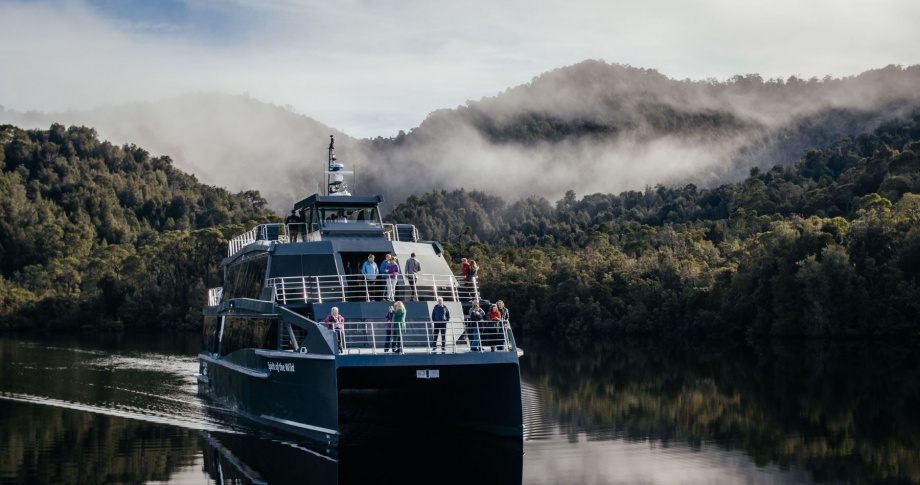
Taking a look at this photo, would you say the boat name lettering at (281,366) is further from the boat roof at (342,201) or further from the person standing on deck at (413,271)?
the boat roof at (342,201)

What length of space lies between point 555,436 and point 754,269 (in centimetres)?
4576

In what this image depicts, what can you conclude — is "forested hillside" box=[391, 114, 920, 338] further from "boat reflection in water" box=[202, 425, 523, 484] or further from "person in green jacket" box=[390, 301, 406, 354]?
"person in green jacket" box=[390, 301, 406, 354]

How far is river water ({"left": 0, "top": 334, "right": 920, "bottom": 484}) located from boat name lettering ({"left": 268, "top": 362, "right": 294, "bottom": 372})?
1.72 m

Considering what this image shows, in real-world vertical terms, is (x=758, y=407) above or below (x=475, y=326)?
below

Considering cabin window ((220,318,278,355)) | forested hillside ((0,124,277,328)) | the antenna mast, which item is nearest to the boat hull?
cabin window ((220,318,278,355))

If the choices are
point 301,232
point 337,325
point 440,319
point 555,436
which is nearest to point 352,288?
point 440,319

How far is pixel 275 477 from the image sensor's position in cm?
2219

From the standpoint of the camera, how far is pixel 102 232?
144m

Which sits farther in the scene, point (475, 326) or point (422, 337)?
point (422, 337)

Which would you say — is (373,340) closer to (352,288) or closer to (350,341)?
(350,341)

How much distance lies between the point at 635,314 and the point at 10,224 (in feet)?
286

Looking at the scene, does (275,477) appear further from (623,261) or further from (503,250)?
(503,250)

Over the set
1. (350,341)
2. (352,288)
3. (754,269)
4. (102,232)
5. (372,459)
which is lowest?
(372,459)

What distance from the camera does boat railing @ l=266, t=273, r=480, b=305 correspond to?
27656mm
